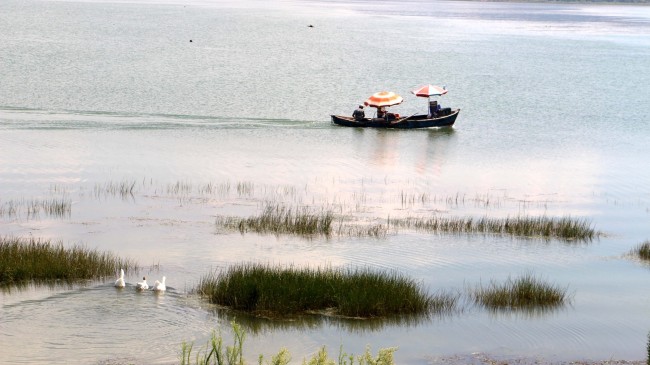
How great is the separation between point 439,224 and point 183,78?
131ft

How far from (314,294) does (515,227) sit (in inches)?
332

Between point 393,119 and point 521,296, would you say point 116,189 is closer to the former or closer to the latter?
point 521,296

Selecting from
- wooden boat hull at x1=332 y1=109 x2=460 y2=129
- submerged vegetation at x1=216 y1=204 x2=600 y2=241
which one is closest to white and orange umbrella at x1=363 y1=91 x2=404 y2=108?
wooden boat hull at x1=332 y1=109 x2=460 y2=129

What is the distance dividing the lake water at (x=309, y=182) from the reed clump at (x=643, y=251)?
0.97 ft

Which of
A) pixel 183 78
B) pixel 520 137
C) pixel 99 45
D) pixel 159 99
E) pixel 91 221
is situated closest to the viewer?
pixel 91 221

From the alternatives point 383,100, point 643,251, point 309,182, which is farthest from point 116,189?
point 383,100

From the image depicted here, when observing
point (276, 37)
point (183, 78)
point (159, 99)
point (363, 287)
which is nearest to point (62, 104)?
point (159, 99)

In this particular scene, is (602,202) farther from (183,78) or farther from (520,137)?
(183,78)

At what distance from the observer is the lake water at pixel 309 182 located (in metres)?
16.3

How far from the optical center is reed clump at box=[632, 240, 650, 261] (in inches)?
889

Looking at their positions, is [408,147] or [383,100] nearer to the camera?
[408,147]

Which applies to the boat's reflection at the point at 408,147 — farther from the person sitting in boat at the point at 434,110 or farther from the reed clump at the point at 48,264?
the reed clump at the point at 48,264

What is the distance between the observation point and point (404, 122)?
44875 mm

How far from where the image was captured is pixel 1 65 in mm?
65250
